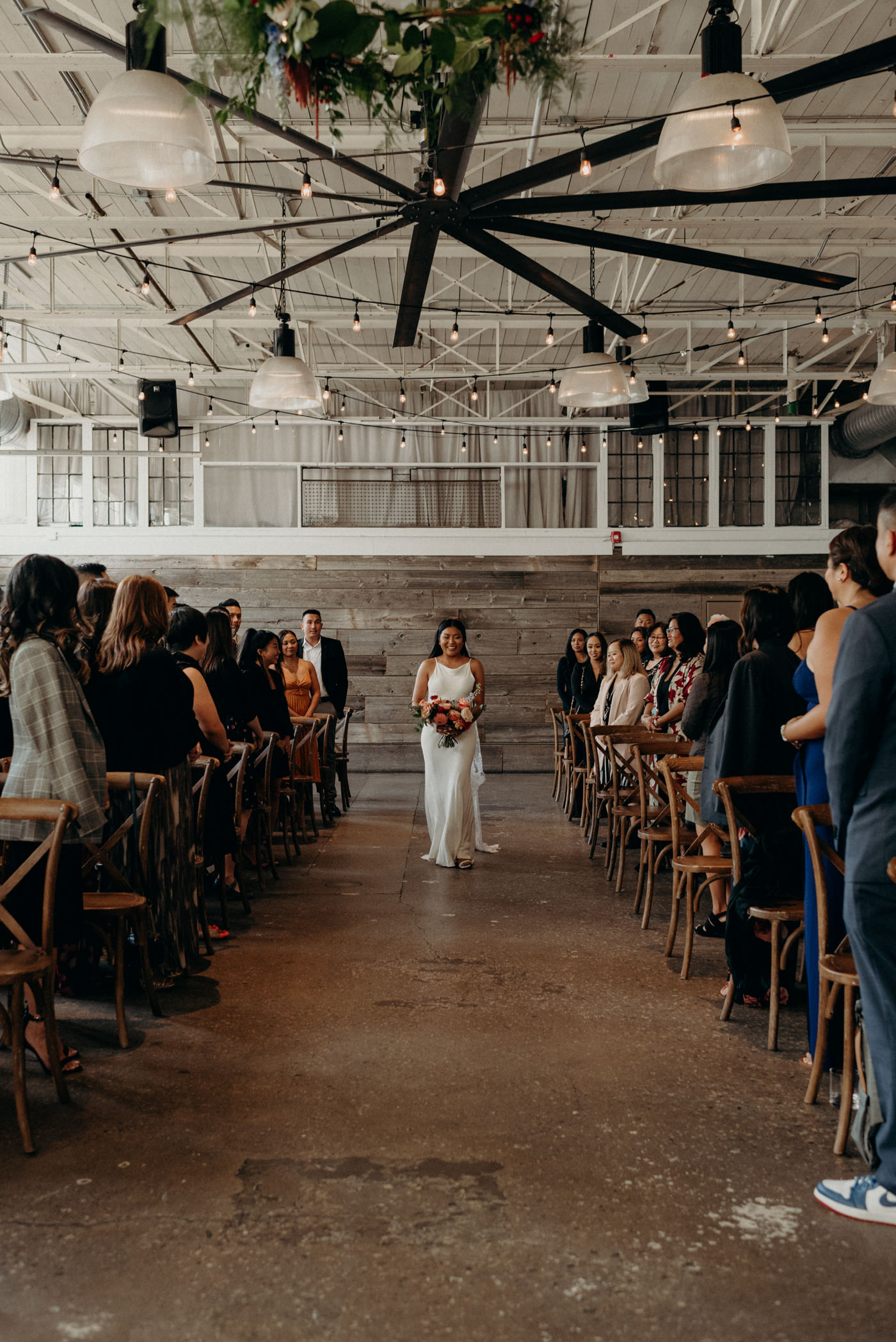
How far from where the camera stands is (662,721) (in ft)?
23.6

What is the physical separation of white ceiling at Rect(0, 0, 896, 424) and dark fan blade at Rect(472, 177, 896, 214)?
1.36 feet

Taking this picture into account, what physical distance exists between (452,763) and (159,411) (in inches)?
250

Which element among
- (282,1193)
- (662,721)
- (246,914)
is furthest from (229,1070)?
(662,721)

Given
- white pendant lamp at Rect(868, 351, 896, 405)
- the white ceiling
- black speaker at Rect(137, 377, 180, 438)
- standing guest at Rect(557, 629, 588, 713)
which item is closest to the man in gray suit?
the white ceiling

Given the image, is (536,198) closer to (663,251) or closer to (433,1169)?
(663,251)

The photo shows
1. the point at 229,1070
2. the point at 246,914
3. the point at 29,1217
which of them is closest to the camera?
the point at 29,1217

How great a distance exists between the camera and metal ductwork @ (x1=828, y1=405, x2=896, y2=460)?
12.2 metres

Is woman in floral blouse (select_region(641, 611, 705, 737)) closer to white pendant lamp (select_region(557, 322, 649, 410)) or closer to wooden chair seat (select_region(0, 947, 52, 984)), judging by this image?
white pendant lamp (select_region(557, 322, 649, 410))

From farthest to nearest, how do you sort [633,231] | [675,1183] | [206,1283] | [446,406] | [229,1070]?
[446,406], [633,231], [229,1070], [675,1183], [206,1283]

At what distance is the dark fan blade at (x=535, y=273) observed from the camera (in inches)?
171

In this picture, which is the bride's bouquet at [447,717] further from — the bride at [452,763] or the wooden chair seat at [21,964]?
the wooden chair seat at [21,964]

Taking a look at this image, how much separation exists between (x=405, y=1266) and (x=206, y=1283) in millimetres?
448

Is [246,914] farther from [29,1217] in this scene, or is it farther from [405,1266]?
[405,1266]

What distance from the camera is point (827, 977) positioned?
2.96 m
